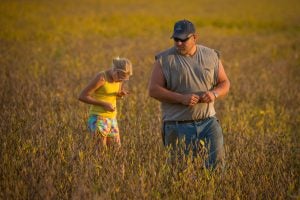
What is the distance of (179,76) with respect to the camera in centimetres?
516

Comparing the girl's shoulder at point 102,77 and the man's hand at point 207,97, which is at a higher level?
the girl's shoulder at point 102,77

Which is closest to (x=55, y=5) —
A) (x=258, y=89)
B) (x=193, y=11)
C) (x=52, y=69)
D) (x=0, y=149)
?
(x=193, y=11)

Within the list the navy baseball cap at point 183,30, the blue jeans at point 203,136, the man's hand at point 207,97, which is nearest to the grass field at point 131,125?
the blue jeans at point 203,136

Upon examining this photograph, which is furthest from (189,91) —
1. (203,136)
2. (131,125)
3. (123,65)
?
(131,125)

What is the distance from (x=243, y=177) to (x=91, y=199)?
1.48 metres

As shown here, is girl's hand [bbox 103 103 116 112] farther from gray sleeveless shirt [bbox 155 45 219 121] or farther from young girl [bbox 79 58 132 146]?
gray sleeveless shirt [bbox 155 45 219 121]

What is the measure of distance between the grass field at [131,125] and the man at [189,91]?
0.26m

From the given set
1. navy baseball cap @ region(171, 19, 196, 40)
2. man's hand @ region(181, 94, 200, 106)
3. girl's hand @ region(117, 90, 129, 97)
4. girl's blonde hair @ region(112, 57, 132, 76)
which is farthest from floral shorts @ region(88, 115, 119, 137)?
navy baseball cap @ region(171, 19, 196, 40)

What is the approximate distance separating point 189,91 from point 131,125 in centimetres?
208

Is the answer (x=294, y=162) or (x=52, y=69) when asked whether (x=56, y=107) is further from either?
(x=52, y=69)

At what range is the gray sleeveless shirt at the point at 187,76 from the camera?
516 cm

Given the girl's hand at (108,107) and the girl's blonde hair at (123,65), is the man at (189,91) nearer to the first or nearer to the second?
the girl's blonde hair at (123,65)

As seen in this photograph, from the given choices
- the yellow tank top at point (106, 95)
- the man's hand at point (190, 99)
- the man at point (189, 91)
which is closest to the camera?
the man's hand at point (190, 99)

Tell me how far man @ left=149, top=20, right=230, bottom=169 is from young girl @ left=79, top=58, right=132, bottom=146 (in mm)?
527
